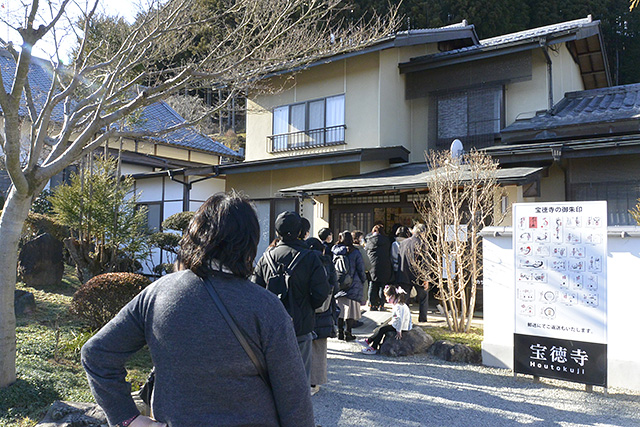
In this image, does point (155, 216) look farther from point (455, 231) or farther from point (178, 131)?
point (455, 231)

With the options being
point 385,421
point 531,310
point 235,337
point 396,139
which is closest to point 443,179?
point 531,310

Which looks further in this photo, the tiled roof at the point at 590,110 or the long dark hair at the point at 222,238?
the tiled roof at the point at 590,110

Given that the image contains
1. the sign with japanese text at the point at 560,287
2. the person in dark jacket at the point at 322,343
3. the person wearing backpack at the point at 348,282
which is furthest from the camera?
the person wearing backpack at the point at 348,282

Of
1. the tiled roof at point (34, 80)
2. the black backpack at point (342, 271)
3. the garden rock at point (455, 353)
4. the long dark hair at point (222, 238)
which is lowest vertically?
the garden rock at point (455, 353)

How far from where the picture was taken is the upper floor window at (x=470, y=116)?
39.7ft

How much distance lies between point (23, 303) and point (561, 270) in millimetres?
7863

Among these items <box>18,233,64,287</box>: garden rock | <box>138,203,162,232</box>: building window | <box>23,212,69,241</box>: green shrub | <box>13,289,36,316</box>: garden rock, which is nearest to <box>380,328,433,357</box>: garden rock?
<box>13,289,36,316</box>: garden rock

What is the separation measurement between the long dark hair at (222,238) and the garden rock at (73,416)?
9.62 ft

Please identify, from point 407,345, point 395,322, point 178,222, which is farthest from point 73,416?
point 178,222

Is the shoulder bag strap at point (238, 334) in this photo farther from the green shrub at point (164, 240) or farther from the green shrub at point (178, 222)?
the green shrub at point (178, 222)

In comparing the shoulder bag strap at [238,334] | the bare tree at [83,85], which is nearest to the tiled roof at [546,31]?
the bare tree at [83,85]

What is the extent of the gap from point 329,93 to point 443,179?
702cm

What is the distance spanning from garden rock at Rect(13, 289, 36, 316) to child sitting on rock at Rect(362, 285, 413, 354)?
5.41 metres

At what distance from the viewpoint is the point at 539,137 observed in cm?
1018
